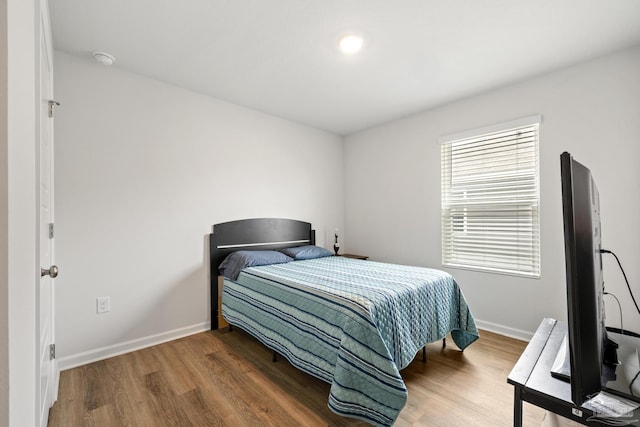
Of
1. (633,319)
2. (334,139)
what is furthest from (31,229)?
(334,139)

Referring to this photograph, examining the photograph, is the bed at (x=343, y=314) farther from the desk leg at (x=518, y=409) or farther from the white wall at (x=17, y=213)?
the white wall at (x=17, y=213)

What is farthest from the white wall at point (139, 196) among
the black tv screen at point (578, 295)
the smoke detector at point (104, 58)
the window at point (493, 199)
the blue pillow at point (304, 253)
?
the black tv screen at point (578, 295)

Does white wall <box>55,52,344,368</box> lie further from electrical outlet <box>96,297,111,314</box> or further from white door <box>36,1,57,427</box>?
white door <box>36,1,57,427</box>

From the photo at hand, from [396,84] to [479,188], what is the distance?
4.48 feet

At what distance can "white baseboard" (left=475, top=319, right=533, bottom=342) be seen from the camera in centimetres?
255

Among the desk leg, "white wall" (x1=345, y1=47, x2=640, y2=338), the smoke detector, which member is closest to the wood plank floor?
"white wall" (x1=345, y1=47, x2=640, y2=338)

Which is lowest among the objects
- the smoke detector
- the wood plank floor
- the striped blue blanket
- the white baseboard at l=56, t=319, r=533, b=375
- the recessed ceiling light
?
the wood plank floor

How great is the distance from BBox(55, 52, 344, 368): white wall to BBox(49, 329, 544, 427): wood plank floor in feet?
1.07

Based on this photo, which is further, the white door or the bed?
the bed

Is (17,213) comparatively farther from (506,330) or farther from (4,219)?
(506,330)

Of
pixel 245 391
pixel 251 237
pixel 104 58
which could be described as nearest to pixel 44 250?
pixel 245 391

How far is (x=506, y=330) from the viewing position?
2.66 metres

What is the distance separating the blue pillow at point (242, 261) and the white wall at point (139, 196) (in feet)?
0.78

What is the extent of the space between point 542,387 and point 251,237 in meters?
2.75
